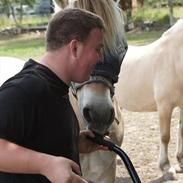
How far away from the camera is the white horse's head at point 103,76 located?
86.3 inches

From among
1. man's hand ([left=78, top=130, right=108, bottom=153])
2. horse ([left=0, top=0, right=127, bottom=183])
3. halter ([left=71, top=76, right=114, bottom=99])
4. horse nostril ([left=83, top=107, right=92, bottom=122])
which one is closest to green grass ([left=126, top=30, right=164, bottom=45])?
horse ([left=0, top=0, right=127, bottom=183])

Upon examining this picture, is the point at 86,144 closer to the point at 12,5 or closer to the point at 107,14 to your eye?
the point at 107,14

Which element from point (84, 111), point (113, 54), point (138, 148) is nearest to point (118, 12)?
point (113, 54)

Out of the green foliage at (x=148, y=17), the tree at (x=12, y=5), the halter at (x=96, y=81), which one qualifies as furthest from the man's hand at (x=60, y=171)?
the tree at (x=12, y=5)

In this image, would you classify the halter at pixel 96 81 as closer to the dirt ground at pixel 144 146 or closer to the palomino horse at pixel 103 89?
the palomino horse at pixel 103 89

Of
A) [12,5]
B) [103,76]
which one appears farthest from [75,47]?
[12,5]

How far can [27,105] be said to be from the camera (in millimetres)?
1516

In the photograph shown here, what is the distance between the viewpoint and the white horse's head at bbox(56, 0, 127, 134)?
7.19 ft

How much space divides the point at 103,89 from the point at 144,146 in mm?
3910

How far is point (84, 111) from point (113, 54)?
1.65 ft

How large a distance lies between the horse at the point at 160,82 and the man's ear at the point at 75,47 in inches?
143

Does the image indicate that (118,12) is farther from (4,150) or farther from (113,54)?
(4,150)

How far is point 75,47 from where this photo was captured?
5.22 ft

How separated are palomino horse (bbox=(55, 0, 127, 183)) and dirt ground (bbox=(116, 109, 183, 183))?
6.65 feet
